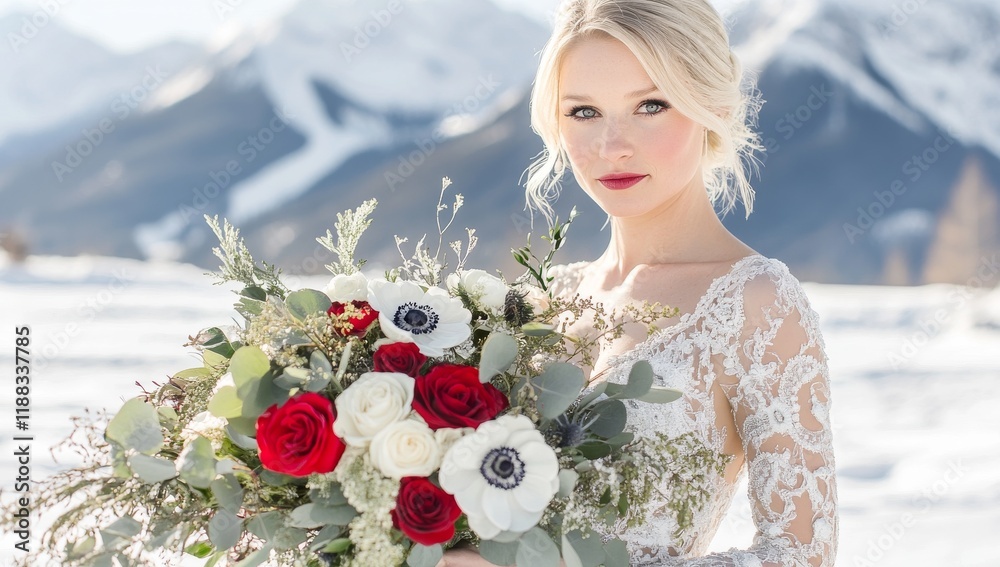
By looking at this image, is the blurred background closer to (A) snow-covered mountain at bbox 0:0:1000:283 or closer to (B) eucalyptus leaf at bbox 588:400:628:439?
(A) snow-covered mountain at bbox 0:0:1000:283

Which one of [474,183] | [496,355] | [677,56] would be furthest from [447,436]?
[474,183]

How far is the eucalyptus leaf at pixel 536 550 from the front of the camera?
4.43 ft

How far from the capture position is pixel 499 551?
136 centimetres

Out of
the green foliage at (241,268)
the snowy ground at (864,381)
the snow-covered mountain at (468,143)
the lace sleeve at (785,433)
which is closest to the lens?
the green foliage at (241,268)

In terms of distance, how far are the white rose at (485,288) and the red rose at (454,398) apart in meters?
0.20

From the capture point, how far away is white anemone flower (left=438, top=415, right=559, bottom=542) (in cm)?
129

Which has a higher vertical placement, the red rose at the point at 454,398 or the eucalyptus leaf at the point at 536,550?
the red rose at the point at 454,398

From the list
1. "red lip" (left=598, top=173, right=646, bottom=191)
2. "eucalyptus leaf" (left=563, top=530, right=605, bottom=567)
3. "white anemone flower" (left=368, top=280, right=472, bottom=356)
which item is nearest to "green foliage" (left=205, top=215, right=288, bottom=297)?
"white anemone flower" (left=368, top=280, right=472, bottom=356)

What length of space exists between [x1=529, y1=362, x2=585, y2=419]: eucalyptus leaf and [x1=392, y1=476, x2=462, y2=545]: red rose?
20 cm

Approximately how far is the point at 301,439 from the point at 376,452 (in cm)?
11

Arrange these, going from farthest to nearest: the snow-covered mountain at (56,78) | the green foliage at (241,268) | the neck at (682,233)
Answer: the snow-covered mountain at (56,78)
the neck at (682,233)
the green foliage at (241,268)

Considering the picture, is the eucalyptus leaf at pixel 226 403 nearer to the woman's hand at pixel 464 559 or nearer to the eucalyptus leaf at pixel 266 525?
the eucalyptus leaf at pixel 266 525

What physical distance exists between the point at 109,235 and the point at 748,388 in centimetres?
1961

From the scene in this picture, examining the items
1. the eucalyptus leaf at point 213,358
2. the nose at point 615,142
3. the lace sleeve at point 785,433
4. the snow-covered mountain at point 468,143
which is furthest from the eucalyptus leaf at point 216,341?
the snow-covered mountain at point 468,143
